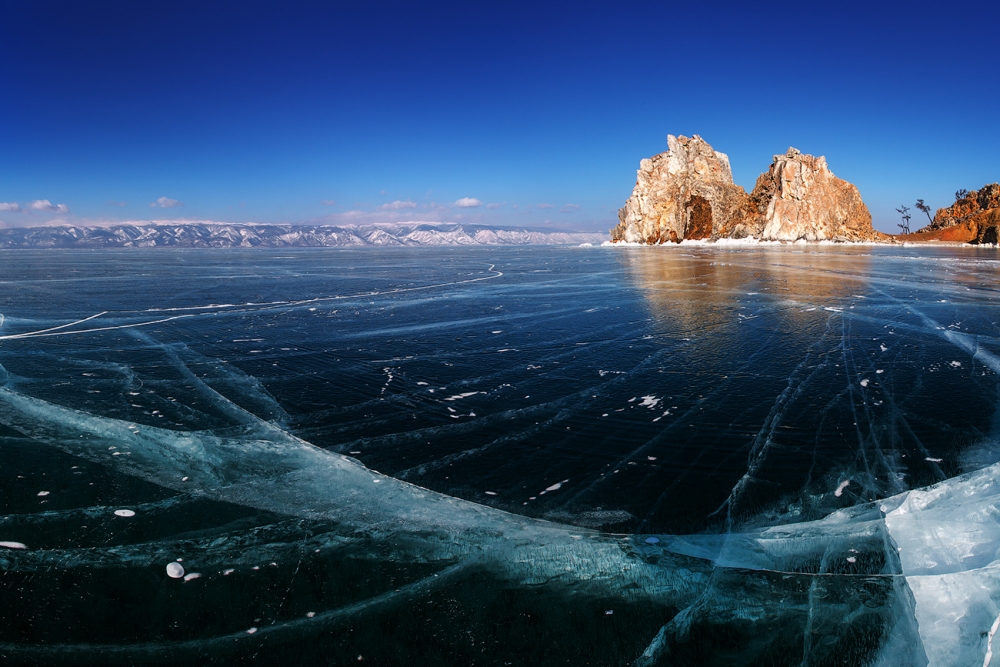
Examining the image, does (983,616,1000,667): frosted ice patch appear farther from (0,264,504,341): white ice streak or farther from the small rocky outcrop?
the small rocky outcrop

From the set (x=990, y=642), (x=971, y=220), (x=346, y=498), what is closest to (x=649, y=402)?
(x=346, y=498)

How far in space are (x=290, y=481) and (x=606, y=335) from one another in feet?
24.7

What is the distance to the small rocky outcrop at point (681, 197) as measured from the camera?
4013 inches

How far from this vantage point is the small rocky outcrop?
10194 cm

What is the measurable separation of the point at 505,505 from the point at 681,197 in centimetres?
10880

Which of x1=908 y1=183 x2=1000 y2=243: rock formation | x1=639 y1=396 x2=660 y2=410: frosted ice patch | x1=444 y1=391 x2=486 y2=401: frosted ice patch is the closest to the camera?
x1=639 y1=396 x2=660 y2=410: frosted ice patch

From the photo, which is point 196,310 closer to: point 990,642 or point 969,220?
point 990,642

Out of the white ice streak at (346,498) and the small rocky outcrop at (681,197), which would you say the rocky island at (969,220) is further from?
the white ice streak at (346,498)

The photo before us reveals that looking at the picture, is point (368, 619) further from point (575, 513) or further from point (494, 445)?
point (494, 445)

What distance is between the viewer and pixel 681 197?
102938mm

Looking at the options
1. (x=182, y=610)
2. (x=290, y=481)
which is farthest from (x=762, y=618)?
(x=290, y=481)

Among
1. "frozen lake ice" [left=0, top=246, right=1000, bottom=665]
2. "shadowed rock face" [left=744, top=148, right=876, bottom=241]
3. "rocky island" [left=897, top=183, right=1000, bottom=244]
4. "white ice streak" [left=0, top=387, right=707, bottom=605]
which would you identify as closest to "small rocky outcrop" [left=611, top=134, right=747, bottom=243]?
"shadowed rock face" [left=744, top=148, right=876, bottom=241]

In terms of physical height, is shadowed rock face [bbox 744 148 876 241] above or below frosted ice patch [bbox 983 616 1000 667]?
above

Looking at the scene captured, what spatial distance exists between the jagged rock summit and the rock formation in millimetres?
11740
